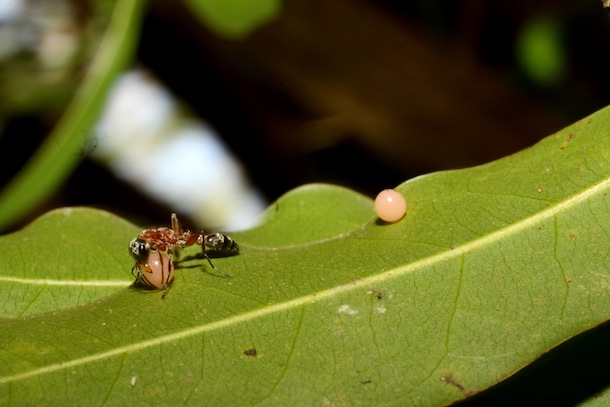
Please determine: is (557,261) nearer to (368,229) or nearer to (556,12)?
(368,229)

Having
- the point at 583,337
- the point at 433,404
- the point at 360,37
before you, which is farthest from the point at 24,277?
the point at 360,37

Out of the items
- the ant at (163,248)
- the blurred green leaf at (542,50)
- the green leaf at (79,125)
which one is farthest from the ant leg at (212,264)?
the blurred green leaf at (542,50)

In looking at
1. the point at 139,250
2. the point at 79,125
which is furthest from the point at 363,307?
the point at 79,125

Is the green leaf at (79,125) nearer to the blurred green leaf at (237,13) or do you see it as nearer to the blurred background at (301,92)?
the blurred green leaf at (237,13)

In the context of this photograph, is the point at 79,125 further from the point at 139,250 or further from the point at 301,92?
the point at 301,92

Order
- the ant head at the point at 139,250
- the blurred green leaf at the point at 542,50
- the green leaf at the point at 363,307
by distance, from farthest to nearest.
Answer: the blurred green leaf at the point at 542,50 < the ant head at the point at 139,250 < the green leaf at the point at 363,307

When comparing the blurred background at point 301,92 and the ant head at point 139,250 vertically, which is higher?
the ant head at point 139,250

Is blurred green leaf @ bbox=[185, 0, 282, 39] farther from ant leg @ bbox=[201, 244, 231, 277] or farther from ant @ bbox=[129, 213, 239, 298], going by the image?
ant leg @ bbox=[201, 244, 231, 277]
